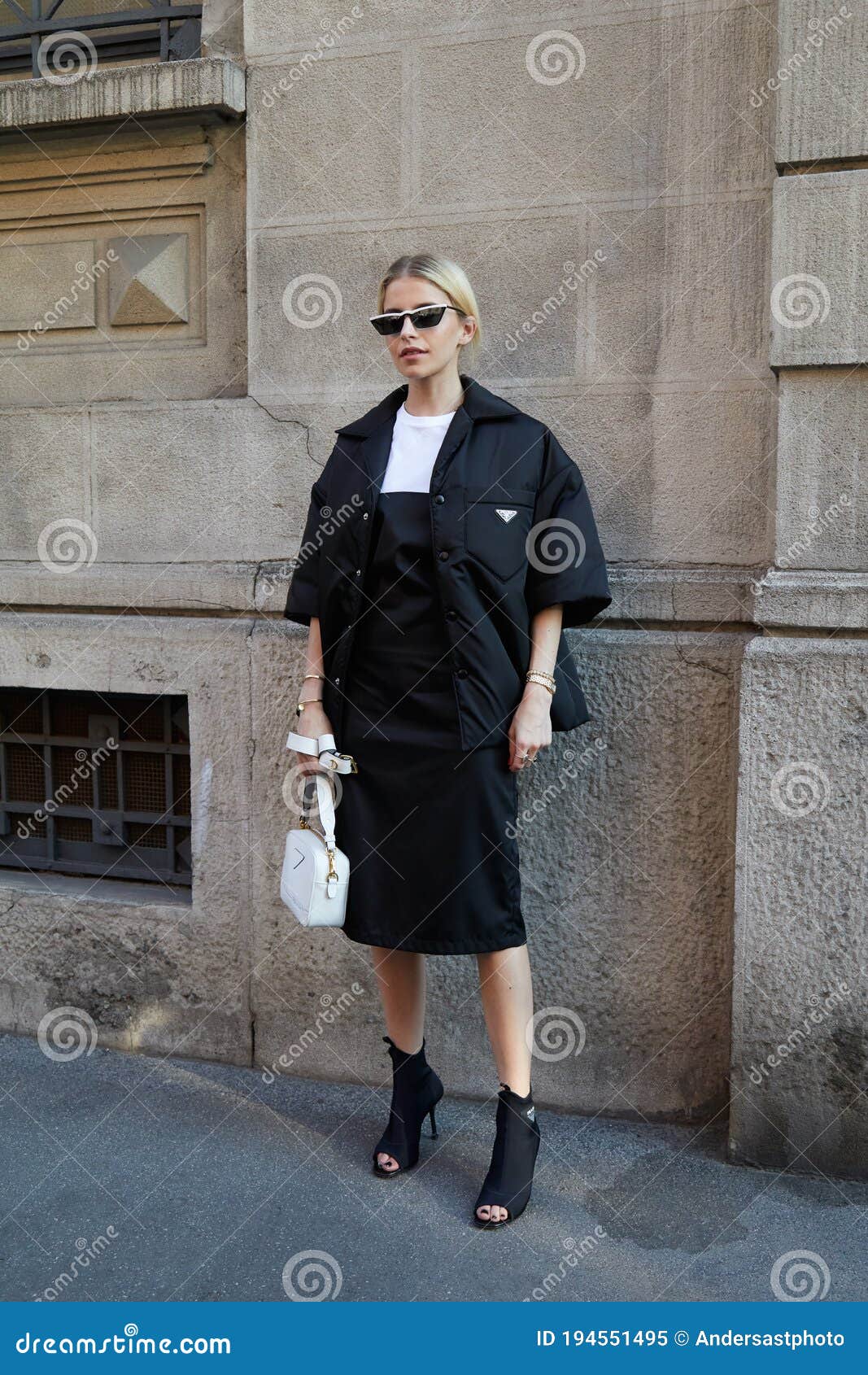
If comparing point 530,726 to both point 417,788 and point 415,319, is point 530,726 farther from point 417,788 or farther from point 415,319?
point 415,319

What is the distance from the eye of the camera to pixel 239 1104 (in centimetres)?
374

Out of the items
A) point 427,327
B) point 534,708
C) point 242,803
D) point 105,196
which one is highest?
point 105,196

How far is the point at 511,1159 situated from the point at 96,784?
2.04m

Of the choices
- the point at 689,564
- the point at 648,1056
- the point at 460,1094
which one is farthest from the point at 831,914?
the point at 460,1094

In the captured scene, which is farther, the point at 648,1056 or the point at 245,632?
the point at 245,632

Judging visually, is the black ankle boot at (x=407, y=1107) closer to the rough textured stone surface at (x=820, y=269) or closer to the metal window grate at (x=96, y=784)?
the metal window grate at (x=96, y=784)

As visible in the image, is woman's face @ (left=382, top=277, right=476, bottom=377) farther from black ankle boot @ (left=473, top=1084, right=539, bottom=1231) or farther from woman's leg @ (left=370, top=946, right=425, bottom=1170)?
black ankle boot @ (left=473, top=1084, right=539, bottom=1231)

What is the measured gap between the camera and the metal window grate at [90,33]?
4199 mm

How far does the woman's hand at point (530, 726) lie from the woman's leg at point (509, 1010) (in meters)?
0.48

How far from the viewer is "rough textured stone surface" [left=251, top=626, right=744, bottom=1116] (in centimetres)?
346

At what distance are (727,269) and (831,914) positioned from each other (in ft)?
5.57

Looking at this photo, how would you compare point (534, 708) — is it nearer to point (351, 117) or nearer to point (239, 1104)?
point (239, 1104)

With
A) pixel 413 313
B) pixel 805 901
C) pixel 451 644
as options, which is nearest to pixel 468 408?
pixel 413 313

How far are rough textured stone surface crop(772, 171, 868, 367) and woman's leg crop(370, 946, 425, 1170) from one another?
177 cm
